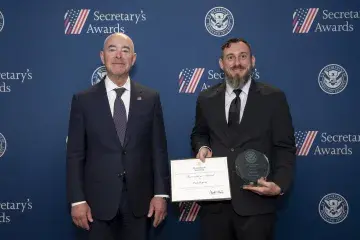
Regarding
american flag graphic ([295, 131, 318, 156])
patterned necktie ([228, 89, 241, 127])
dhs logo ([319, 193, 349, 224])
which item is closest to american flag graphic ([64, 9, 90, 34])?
patterned necktie ([228, 89, 241, 127])

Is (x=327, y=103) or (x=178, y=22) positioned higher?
(x=178, y=22)

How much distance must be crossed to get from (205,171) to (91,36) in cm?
157

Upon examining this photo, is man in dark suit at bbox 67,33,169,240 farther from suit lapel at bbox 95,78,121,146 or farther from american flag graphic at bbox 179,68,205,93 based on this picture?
american flag graphic at bbox 179,68,205,93

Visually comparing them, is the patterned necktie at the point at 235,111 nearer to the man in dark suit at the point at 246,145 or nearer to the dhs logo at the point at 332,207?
the man in dark suit at the point at 246,145

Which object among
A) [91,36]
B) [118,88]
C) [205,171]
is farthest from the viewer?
[91,36]

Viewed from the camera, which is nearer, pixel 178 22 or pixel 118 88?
pixel 118 88

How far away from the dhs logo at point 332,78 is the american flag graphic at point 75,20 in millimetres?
1971

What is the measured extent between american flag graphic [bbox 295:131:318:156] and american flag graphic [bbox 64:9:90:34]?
1968 mm

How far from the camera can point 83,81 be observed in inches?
132

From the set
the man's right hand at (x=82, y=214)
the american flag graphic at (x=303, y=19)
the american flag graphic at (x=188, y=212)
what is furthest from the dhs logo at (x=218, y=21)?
the man's right hand at (x=82, y=214)

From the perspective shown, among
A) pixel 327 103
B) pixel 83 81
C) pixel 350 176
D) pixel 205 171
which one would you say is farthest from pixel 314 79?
pixel 83 81

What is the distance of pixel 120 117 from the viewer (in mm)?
2564

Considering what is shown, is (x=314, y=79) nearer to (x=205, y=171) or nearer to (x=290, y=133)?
(x=290, y=133)

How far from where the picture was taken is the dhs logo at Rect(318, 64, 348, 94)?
3.35 meters
